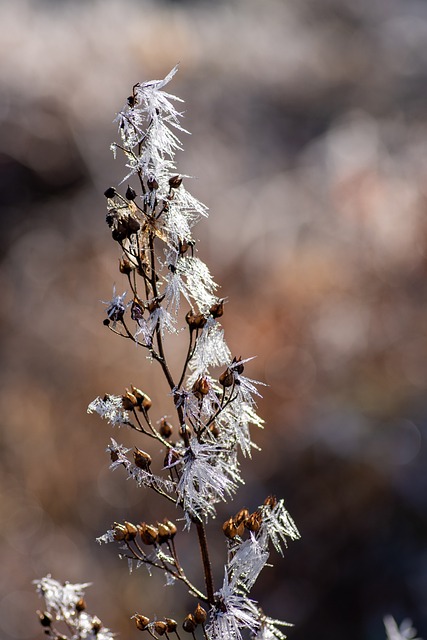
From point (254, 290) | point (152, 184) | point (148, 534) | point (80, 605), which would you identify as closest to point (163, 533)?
point (148, 534)

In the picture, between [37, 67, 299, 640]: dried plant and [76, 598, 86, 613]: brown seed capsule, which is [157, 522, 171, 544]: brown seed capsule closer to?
[37, 67, 299, 640]: dried plant

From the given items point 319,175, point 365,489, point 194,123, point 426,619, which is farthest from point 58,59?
point 426,619

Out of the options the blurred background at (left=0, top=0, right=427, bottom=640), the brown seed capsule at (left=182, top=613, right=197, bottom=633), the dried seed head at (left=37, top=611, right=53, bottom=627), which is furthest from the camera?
the blurred background at (left=0, top=0, right=427, bottom=640)

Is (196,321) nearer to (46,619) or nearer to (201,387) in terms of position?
(201,387)

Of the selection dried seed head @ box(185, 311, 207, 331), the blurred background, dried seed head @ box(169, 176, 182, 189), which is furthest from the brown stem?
the blurred background

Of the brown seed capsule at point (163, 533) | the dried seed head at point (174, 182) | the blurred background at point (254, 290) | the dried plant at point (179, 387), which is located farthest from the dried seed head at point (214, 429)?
the blurred background at point (254, 290)

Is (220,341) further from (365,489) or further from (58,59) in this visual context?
(58,59)

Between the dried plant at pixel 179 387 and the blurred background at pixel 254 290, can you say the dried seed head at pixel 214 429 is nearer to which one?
the dried plant at pixel 179 387

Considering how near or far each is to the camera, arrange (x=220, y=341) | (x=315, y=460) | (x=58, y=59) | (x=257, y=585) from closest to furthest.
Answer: (x=220, y=341) → (x=257, y=585) → (x=315, y=460) → (x=58, y=59)
